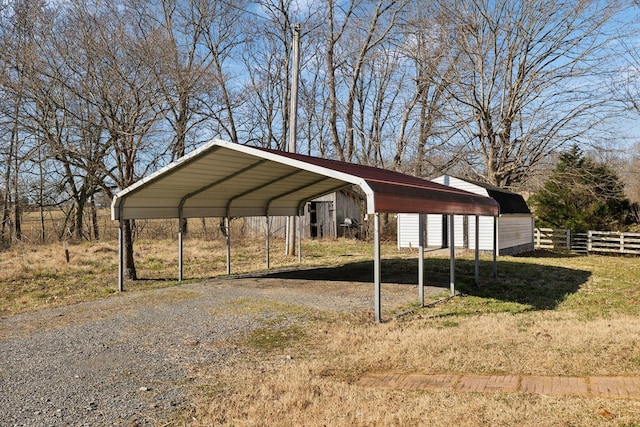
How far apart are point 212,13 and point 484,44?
15347mm

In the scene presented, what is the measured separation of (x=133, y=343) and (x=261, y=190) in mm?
7898

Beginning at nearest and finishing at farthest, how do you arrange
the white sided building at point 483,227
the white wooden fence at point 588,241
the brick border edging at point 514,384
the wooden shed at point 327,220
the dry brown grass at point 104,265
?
the brick border edging at point 514,384, the dry brown grass at point 104,265, the white sided building at point 483,227, the white wooden fence at point 588,241, the wooden shed at point 327,220

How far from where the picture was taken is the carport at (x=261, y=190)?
781 cm

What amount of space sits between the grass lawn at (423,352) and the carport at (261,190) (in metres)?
1.14

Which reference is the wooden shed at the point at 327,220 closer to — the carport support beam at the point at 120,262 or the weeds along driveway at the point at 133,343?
the weeds along driveway at the point at 133,343

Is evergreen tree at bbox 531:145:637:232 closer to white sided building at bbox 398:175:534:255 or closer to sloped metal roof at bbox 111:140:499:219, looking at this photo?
white sided building at bbox 398:175:534:255

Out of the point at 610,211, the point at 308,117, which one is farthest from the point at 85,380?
the point at 308,117

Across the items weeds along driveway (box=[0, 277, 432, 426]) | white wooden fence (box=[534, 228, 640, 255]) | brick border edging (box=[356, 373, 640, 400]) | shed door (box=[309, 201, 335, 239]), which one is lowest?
weeds along driveway (box=[0, 277, 432, 426])

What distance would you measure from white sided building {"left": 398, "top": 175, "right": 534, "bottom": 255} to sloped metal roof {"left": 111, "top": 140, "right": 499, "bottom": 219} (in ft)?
21.5

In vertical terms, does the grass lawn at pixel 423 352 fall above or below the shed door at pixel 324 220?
below

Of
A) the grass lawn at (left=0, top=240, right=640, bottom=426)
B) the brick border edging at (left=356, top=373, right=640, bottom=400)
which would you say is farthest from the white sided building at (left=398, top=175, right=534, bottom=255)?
the brick border edging at (left=356, top=373, right=640, bottom=400)

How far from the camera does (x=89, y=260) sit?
16.1 m

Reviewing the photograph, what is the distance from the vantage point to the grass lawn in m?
3.93

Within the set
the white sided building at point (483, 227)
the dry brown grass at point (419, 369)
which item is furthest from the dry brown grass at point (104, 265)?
the dry brown grass at point (419, 369)
